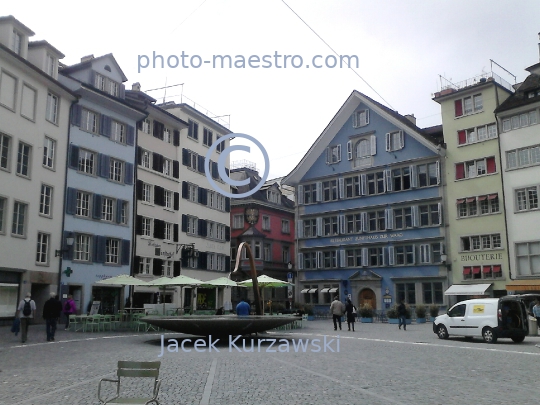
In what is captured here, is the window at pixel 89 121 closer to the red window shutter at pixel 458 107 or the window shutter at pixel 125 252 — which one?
the window shutter at pixel 125 252

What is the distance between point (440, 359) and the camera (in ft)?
54.1

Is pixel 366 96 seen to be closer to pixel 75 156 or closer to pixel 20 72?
pixel 75 156

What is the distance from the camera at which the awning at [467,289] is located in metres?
42.5

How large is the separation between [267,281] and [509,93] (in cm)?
2534

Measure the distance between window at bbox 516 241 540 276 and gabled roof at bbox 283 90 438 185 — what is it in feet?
34.4

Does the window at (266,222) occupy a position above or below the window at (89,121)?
below

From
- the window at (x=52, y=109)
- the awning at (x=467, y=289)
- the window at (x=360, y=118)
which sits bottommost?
the awning at (x=467, y=289)

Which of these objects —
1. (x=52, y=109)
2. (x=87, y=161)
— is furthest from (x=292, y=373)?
(x=87, y=161)

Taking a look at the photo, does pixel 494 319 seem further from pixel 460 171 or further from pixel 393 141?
pixel 393 141

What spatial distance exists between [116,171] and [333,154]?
22048mm

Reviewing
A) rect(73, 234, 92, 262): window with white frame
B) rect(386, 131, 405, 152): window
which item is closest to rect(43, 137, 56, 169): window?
rect(73, 234, 92, 262): window with white frame

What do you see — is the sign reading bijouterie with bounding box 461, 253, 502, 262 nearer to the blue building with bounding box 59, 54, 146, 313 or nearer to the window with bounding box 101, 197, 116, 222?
the blue building with bounding box 59, 54, 146, 313

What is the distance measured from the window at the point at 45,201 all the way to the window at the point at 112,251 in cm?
531

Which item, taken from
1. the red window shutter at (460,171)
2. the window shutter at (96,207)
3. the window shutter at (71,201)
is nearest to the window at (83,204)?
the window shutter at (96,207)
